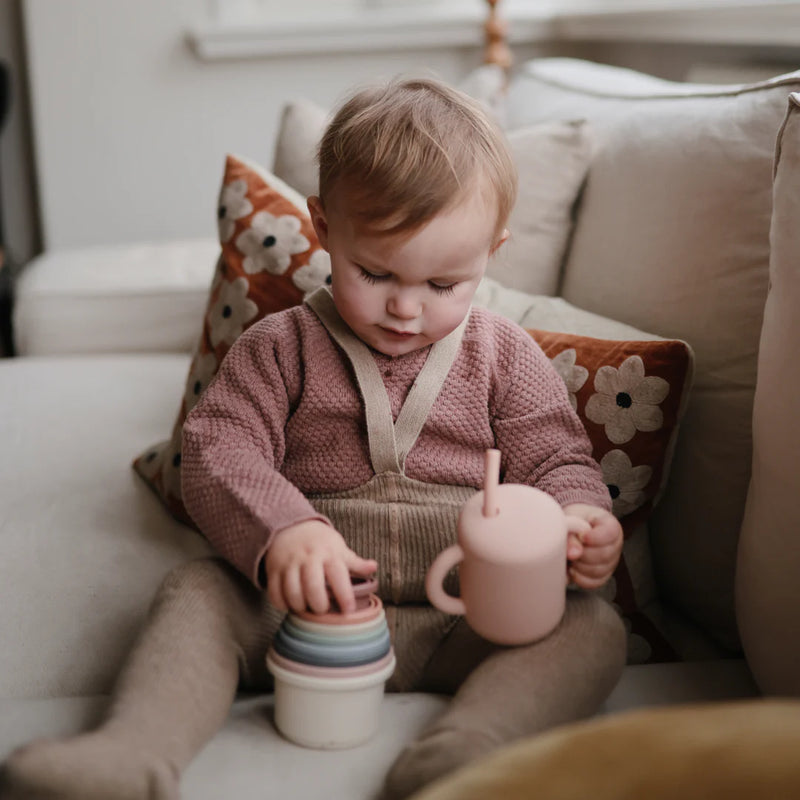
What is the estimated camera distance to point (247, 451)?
40.6 inches

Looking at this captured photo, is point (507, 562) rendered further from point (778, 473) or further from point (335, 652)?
point (778, 473)

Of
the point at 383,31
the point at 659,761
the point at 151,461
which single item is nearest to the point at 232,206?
the point at 151,461

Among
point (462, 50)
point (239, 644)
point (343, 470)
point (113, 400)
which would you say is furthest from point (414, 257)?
point (462, 50)

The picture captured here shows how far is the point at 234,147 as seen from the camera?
9.76 feet

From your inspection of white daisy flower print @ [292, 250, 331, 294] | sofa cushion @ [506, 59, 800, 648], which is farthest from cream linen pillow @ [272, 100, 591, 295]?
white daisy flower print @ [292, 250, 331, 294]

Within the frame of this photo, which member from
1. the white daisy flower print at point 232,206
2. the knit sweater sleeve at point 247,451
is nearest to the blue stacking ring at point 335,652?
the knit sweater sleeve at point 247,451

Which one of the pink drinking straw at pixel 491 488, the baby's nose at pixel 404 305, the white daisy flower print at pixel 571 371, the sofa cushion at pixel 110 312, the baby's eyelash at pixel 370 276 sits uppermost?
the baby's eyelash at pixel 370 276

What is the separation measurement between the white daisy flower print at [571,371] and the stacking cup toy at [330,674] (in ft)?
1.33

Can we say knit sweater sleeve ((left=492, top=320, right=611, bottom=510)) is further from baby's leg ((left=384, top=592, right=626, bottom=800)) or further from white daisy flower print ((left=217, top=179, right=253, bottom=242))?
white daisy flower print ((left=217, top=179, right=253, bottom=242))

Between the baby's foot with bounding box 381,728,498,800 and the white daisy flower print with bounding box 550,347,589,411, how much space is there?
1.50 feet

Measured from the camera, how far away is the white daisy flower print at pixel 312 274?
1.33 metres

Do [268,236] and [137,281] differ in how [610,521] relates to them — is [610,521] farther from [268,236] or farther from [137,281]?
[137,281]

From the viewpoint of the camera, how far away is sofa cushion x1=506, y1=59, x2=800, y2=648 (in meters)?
1.14

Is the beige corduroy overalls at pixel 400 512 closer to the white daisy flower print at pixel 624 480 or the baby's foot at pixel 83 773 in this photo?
the white daisy flower print at pixel 624 480
